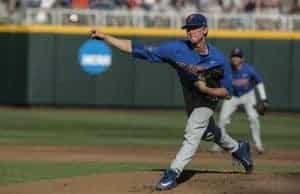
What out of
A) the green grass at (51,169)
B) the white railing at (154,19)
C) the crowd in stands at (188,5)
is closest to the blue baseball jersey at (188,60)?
the green grass at (51,169)

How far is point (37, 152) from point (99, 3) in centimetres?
1253

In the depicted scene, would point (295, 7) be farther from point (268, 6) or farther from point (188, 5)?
point (188, 5)

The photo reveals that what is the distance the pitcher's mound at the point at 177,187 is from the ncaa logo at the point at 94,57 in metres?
15.8

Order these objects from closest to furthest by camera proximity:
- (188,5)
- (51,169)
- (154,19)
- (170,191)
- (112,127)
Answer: (170,191) < (51,169) < (112,127) < (154,19) < (188,5)

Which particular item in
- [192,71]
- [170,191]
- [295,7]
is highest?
[295,7]

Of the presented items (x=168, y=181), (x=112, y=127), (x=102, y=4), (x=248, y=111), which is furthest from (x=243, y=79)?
(x=102, y=4)

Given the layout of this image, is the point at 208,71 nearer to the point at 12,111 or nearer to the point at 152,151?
the point at 152,151

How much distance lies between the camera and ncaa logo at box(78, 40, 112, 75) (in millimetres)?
25625

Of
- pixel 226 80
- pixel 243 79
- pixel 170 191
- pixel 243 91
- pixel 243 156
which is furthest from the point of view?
pixel 243 91

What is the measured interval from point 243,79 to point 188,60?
6.17 m

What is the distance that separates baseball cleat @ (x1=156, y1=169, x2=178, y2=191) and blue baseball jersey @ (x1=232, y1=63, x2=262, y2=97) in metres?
6.25

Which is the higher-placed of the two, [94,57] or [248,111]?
[94,57]

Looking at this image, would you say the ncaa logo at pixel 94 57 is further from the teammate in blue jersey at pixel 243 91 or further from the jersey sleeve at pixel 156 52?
the jersey sleeve at pixel 156 52

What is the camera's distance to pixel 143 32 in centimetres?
2566
